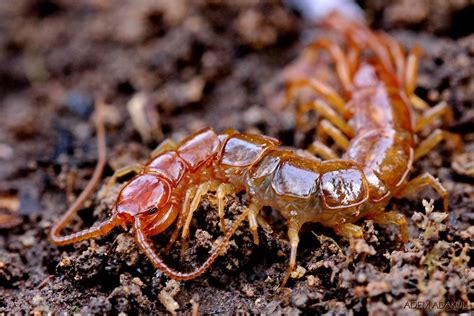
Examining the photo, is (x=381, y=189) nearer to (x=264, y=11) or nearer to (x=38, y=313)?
(x=38, y=313)

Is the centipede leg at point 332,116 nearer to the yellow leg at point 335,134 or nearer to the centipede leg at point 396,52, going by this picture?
the yellow leg at point 335,134

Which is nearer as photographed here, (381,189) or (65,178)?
(381,189)

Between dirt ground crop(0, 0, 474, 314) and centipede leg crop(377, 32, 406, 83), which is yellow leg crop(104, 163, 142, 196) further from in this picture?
centipede leg crop(377, 32, 406, 83)

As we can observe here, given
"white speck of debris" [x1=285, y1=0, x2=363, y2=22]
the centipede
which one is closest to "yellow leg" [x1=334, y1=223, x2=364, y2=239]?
the centipede

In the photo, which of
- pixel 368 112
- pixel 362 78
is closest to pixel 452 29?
pixel 362 78

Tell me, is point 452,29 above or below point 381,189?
above

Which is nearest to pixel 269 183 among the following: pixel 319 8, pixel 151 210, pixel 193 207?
pixel 193 207
